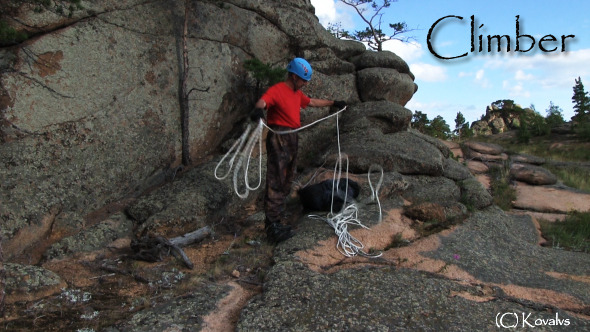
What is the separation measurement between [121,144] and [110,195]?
84 cm

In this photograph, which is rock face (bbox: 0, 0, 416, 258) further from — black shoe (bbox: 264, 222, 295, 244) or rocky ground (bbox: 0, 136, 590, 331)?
black shoe (bbox: 264, 222, 295, 244)

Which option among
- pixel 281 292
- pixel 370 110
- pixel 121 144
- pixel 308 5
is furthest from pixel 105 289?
pixel 308 5

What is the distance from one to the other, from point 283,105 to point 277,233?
5.99ft

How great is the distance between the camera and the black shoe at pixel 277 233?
6141mm

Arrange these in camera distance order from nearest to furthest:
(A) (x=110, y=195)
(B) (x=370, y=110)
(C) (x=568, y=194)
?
(A) (x=110, y=195) → (B) (x=370, y=110) → (C) (x=568, y=194)

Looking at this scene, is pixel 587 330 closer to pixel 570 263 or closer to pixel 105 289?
pixel 570 263

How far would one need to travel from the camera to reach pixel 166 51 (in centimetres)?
779

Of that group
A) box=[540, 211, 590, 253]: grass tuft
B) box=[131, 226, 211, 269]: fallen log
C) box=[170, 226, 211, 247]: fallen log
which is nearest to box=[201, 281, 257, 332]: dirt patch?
box=[131, 226, 211, 269]: fallen log

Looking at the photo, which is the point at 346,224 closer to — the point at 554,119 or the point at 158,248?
the point at 158,248

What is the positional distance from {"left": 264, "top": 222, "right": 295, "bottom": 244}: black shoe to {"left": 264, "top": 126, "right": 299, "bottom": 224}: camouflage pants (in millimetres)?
183

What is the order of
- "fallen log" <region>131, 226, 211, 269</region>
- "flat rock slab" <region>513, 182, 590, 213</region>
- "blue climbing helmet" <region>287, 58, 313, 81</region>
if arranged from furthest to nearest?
"flat rock slab" <region>513, 182, 590, 213</region> → "blue climbing helmet" <region>287, 58, 313, 81</region> → "fallen log" <region>131, 226, 211, 269</region>

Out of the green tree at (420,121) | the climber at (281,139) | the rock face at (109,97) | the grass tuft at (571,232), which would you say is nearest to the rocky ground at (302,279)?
the climber at (281,139)

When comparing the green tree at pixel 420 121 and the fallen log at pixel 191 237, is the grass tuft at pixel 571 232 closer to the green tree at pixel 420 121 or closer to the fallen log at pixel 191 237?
the fallen log at pixel 191 237

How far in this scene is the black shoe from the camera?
20.1ft
